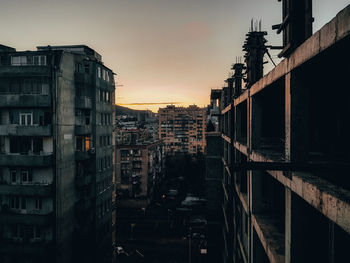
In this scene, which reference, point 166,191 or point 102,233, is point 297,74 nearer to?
point 102,233

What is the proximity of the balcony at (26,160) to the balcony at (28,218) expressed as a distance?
3.90 m

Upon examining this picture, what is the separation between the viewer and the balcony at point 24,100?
69.7 feet

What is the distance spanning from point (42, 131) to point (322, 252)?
67.0 feet

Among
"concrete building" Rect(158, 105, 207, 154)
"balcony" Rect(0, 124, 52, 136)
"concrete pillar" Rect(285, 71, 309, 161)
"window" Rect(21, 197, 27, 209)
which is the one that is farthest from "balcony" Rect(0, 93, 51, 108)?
"concrete building" Rect(158, 105, 207, 154)

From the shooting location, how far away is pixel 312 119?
8.77 meters

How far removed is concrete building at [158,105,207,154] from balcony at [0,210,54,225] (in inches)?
3420

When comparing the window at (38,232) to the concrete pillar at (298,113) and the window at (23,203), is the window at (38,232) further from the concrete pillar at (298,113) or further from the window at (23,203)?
the concrete pillar at (298,113)

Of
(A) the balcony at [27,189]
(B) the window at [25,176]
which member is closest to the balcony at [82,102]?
(B) the window at [25,176]

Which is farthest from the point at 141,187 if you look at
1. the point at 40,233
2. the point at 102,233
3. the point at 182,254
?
the point at 40,233

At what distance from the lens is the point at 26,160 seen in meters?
21.3

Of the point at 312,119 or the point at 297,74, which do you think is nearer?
the point at 297,74

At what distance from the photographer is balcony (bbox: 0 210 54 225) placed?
21.1 meters

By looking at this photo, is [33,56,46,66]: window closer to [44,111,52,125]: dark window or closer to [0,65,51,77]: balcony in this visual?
[0,65,51,77]: balcony

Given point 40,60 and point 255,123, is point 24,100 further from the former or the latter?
point 255,123
